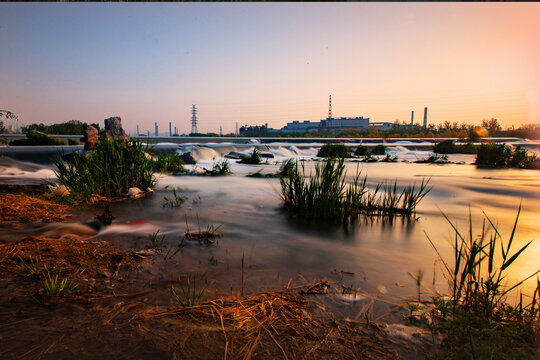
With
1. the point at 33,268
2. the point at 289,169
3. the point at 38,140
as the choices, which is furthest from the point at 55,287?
the point at 38,140

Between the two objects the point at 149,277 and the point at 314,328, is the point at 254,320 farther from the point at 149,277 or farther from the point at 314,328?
the point at 149,277

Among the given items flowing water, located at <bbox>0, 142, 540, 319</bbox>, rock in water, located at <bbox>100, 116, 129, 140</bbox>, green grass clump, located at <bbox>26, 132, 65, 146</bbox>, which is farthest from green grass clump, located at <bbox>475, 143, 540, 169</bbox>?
green grass clump, located at <bbox>26, 132, 65, 146</bbox>

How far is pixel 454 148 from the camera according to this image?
19.9m

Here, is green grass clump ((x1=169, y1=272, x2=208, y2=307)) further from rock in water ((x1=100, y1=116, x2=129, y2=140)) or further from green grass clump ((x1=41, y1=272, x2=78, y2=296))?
rock in water ((x1=100, y1=116, x2=129, y2=140))

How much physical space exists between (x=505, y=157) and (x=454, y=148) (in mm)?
7085

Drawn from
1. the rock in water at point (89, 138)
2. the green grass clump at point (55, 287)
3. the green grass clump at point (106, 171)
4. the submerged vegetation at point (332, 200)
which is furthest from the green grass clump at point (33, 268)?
the rock in water at point (89, 138)

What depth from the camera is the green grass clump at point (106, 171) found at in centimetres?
564

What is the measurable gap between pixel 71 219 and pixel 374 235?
447 centimetres

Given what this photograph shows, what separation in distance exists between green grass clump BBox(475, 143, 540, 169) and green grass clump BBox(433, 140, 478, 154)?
19.2 feet

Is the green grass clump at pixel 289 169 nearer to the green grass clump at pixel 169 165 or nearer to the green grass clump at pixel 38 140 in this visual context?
the green grass clump at pixel 169 165

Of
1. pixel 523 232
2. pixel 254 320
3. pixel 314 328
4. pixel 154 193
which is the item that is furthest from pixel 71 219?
pixel 523 232

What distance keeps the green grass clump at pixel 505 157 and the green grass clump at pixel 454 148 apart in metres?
5.85

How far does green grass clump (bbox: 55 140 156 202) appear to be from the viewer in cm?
564

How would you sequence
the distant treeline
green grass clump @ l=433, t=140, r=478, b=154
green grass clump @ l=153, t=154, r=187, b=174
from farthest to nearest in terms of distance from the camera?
the distant treeline, green grass clump @ l=433, t=140, r=478, b=154, green grass clump @ l=153, t=154, r=187, b=174
